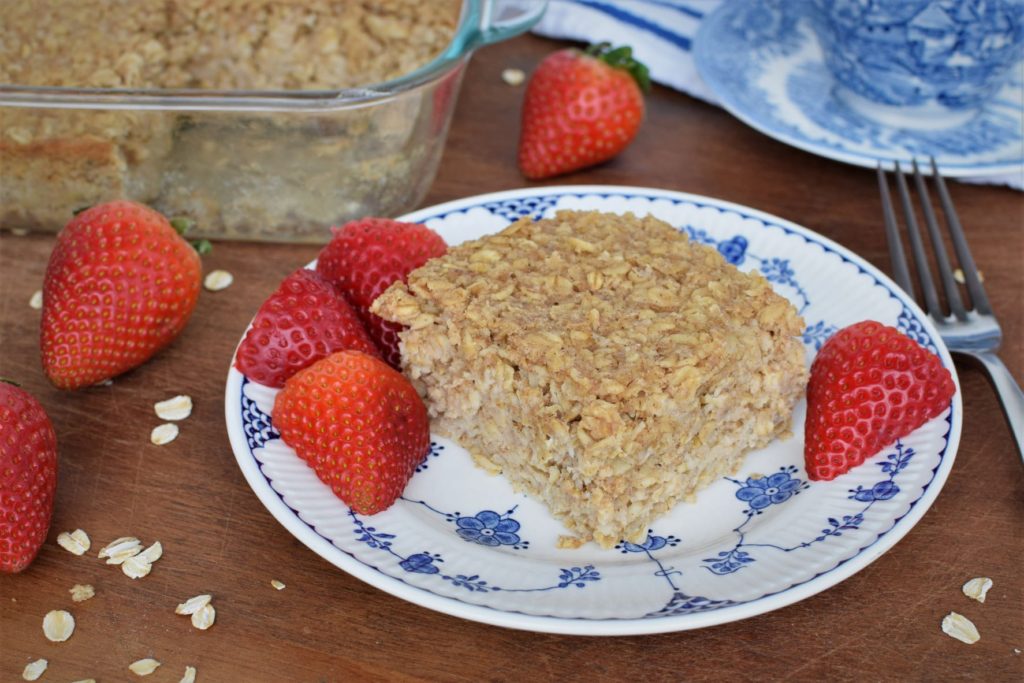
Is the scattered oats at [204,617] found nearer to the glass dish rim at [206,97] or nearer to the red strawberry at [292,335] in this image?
the red strawberry at [292,335]

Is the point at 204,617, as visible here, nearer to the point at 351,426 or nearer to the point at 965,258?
the point at 351,426

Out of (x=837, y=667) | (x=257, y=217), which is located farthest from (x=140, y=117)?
(x=837, y=667)

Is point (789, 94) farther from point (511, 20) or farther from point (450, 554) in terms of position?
point (450, 554)

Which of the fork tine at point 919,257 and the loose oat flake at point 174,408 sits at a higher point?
the fork tine at point 919,257

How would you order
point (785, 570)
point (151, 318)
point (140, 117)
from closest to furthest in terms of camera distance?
point (785, 570) → point (151, 318) → point (140, 117)

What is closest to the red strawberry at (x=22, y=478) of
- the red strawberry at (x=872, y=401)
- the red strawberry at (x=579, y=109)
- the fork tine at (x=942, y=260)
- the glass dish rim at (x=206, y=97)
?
the glass dish rim at (x=206, y=97)

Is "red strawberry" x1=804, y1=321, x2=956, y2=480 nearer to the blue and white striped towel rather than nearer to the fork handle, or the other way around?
the fork handle

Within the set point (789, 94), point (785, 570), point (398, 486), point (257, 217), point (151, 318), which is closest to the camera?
point (785, 570)
